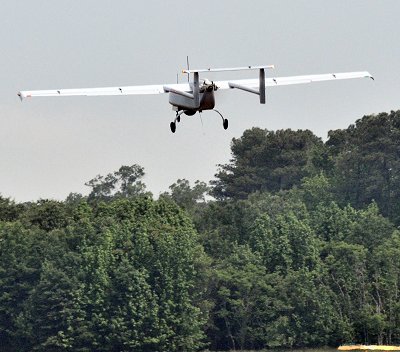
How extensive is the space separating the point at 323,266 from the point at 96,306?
63.2 feet

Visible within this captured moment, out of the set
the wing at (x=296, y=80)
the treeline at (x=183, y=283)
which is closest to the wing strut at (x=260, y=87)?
the wing at (x=296, y=80)

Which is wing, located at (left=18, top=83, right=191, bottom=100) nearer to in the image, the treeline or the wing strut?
the wing strut

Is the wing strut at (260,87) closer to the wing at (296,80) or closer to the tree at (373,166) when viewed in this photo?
the wing at (296,80)

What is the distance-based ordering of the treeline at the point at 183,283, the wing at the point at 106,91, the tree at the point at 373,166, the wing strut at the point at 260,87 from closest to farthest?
the wing strut at the point at 260,87
the wing at the point at 106,91
the treeline at the point at 183,283
the tree at the point at 373,166

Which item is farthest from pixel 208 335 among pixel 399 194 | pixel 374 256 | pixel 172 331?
pixel 399 194

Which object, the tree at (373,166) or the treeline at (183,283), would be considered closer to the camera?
the treeline at (183,283)

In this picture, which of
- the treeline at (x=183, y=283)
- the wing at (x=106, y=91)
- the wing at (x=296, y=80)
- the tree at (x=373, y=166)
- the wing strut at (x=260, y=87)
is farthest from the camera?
the tree at (x=373, y=166)

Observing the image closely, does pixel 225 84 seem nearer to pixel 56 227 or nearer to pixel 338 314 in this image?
pixel 338 314

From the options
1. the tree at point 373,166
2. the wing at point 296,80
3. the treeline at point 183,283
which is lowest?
the treeline at point 183,283

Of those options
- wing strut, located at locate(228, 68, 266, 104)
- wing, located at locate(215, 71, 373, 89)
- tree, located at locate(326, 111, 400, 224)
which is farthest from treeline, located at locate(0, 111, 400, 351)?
wing strut, located at locate(228, 68, 266, 104)

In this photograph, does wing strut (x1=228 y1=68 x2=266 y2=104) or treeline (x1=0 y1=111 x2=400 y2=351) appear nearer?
wing strut (x1=228 y1=68 x2=266 y2=104)

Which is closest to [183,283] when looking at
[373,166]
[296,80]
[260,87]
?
[373,166]

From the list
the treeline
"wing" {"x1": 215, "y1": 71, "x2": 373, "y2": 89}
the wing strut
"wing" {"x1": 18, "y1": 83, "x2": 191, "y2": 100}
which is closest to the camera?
the wing strut

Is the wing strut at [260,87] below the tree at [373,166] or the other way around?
below
